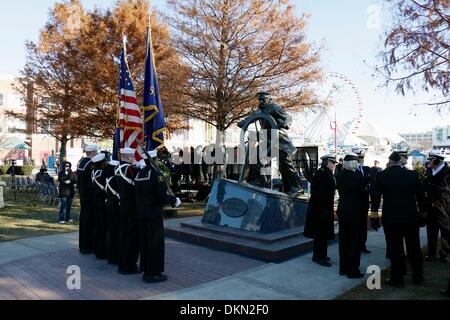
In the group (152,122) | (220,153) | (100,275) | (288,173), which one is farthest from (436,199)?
(220,153)

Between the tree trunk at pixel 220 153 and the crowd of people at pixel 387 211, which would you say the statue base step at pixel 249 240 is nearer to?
the crowd of people at pixel 387 211

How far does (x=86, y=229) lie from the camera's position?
7520 millimetres

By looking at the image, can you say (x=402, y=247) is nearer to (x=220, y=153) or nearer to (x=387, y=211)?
(x=387, y=211)

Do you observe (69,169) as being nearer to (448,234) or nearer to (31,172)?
(448,234)

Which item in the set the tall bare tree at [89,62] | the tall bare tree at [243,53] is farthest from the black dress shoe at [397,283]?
→ the tall bare tree at [89,62]

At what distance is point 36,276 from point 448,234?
22.5 ft

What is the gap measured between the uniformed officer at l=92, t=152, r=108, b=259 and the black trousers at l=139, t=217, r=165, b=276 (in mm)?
1667

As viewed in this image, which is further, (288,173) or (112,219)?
(288,173)

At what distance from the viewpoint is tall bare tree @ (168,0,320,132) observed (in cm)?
1354

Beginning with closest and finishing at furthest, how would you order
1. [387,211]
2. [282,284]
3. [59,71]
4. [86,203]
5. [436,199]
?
[282,284] → [387,211] → [436,199] → [86,203] → [59,71]

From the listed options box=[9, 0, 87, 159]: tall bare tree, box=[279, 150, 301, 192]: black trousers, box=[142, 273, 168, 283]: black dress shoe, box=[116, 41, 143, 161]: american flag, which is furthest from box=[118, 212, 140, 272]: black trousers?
box=[9, 0, 87, 159]: tall bare tree

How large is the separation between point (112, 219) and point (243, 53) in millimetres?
8687

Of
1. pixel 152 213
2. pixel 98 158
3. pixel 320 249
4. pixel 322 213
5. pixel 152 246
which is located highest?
pixel 98 158

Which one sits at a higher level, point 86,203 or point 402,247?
point 86,203
